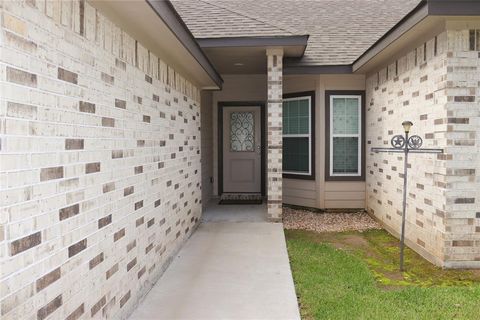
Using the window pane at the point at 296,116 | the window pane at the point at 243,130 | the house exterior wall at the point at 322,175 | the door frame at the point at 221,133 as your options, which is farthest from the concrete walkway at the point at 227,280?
the window pane at the point at 243,130

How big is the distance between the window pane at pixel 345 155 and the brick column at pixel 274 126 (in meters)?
1.90

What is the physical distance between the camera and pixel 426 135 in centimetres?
531

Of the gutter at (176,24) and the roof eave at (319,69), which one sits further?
the roof eave at (319,69)

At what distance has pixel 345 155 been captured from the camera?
8.57 metres

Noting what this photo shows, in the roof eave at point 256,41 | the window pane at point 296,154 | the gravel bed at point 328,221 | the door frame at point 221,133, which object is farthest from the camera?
the door frame at point 221,133

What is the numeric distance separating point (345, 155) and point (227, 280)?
4943 millimetres

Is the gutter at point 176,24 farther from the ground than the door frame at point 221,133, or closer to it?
farther from the ground

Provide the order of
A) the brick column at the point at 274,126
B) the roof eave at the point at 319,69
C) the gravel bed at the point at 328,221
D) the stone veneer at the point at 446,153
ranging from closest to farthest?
the stone veneer at the point at 446,153 < the brick column at the point at 274,126 < the gravel bed at the point at 328,221 < the roof eave at the point at 319,69

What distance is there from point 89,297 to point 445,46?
14.1 feet

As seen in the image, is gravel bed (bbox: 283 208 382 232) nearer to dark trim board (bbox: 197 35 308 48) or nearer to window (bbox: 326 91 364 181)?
window (bbox: 326 91 364 181)

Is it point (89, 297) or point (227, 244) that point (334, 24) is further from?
point (89, 297)

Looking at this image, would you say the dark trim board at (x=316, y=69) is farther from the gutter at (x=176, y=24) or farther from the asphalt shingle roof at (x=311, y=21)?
the gutter at (x=176, y=24)

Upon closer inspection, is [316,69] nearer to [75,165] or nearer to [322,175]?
[322,175]

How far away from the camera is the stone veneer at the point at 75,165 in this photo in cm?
192
